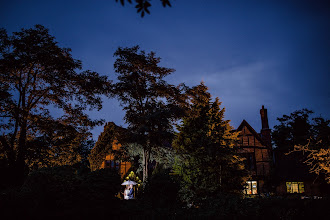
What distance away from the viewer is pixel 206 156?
14.8 metres

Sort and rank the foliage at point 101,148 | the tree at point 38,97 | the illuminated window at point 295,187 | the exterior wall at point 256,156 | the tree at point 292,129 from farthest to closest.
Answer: the tree at point 292,129 → the foliage at point 101,148 → the exterior wall at point 256,156 → the illuminated window at point 295,187 → the tree at point 38,97

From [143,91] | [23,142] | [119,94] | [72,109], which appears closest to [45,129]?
[23,142]

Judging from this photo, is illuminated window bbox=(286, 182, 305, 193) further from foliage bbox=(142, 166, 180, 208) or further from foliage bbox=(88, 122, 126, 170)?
foliage bbox=(88, 122, 126, 170)

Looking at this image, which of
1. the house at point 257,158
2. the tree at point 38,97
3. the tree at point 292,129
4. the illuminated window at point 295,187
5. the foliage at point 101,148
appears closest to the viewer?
the tree at point 38,97

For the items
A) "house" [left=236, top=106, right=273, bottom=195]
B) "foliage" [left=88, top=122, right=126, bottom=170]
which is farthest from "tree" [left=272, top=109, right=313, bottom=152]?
"foliage" [left=88, top=122, right=126, bottom=170]

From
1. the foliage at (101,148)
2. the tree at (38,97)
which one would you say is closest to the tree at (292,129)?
the foliage at (101,148)

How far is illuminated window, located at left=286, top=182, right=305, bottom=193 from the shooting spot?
85.4 feet

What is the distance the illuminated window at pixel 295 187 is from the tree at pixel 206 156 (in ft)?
48.4

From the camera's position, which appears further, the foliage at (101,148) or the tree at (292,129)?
the tree at (292,129)

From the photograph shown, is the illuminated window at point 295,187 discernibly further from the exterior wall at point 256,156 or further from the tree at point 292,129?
the tree at point 292,129

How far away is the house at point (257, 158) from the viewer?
87.3ft

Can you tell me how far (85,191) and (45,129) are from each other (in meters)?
7.06

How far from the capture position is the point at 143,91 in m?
18.3

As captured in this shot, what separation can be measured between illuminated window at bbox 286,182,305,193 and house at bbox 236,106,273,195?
2.37 meters
